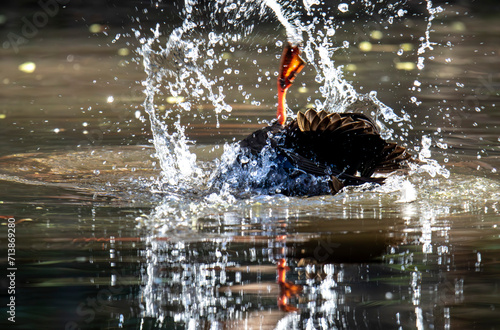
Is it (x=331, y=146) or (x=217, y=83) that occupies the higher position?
(x=217, y=83)

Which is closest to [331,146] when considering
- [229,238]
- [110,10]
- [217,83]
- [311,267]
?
[229,238]

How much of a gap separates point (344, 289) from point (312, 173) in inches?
65.7

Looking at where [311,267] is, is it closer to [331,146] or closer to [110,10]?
[331,146]

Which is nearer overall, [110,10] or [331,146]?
[331,146]

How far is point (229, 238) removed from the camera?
384 cm

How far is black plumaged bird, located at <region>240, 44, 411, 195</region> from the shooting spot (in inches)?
181

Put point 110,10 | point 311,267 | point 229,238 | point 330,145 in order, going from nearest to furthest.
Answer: point 311,267
point 229,238
point 330,145
point 110,10

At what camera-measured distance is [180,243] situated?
12.3 ft

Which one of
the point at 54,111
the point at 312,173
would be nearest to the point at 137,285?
the point at 312,173

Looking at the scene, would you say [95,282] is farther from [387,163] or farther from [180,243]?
[387,163]

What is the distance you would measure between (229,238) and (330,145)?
1.15 meters

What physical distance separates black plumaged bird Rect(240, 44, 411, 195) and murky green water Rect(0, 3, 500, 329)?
0.14m

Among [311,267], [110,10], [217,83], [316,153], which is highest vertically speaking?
[110,10]

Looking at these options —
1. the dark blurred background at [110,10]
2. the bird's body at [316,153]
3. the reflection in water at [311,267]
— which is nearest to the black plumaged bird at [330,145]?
the bird's body at [316,153]
